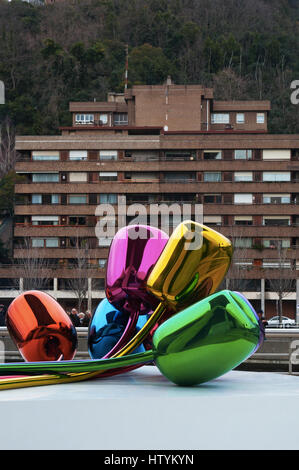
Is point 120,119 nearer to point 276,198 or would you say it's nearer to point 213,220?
point 213,220

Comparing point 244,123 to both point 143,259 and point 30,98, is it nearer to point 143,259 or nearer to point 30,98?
point 30,98

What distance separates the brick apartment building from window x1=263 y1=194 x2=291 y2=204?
0.08 m

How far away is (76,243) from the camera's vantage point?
228 feet

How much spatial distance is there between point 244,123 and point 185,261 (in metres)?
79.1

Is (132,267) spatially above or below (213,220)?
below

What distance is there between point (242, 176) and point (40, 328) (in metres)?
63.9

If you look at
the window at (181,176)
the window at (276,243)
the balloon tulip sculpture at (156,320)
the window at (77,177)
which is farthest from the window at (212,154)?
the balloon tulip sculpture at (156,320)

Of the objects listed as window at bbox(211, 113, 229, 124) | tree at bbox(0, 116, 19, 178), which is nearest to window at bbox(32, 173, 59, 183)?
tree at bbox(0, 116, 19, 178)

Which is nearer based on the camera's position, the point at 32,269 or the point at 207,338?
the point at 207,338

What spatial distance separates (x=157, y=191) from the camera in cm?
7062

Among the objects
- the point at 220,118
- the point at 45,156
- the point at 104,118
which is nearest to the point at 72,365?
the point at 45,156

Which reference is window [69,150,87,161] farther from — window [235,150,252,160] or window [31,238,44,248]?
window [235,150,252,160]

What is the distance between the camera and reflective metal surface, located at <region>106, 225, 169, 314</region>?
7832 millimetres

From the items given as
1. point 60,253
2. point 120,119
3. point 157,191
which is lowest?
point 60,253
